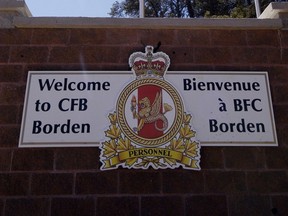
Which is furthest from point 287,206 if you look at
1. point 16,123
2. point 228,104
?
point 16,123

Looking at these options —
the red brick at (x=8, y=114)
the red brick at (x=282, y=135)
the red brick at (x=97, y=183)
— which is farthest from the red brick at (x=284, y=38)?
the red brick at (x=8, y=114)

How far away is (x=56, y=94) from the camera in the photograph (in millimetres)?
4180

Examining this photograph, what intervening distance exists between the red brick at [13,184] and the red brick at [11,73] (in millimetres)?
1003

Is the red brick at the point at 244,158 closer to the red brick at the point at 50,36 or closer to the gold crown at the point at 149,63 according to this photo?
the gold crown at the point at 149,63

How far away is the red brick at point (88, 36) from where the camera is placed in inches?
175

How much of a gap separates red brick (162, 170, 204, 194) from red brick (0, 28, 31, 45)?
209cm

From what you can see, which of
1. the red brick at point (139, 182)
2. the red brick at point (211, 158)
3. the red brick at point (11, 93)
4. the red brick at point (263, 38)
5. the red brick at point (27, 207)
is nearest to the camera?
the red brick at point (27, 207)

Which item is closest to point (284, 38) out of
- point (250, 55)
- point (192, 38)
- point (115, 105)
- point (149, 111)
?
point (250, 55)

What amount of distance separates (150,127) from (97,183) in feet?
2.44

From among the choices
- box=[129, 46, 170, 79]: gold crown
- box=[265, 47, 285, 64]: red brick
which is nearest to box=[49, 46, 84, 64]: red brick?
box=[129, 46, 170, 79]: gold crown

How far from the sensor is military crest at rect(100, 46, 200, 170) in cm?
393

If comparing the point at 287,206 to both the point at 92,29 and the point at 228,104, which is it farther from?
the point at 92,29

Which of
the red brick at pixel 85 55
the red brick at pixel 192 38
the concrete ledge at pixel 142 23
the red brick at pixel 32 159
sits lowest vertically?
the red brick at pixel 32 159

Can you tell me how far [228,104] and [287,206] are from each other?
1.12m
